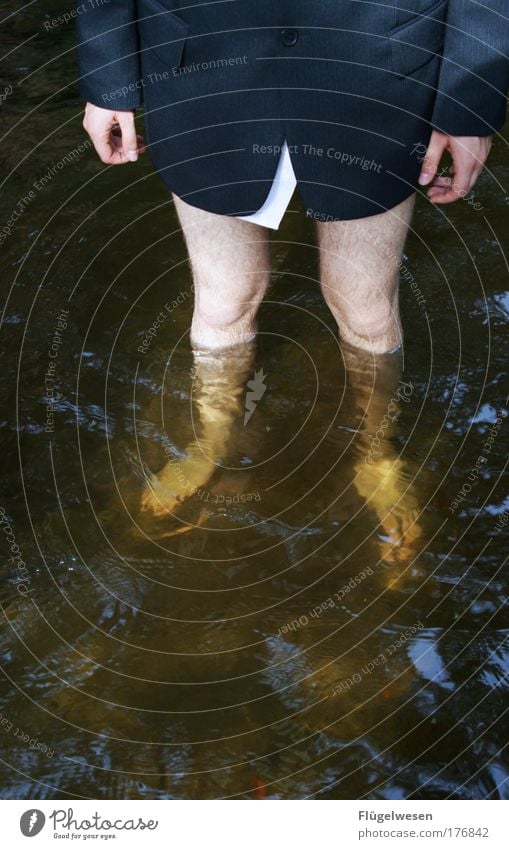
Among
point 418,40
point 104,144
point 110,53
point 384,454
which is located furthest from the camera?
point 384,454

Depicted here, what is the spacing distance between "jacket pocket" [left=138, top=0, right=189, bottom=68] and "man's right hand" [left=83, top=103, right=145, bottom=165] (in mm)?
161

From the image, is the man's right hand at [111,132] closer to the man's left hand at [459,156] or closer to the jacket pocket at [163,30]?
the jacket pocket at [163,30]

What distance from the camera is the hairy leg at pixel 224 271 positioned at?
7.29 ft

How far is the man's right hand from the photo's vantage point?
6.86ft

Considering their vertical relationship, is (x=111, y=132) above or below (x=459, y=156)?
above

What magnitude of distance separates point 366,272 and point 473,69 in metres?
0.51

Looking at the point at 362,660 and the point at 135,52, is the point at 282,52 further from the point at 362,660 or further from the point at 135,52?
the point at 362,660

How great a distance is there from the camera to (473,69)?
6.24 feet

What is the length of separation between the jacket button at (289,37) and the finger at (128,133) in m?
0.39

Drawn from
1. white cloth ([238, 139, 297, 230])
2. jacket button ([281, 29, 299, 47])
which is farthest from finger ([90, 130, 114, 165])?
jacket button ([281, 29, 299, 47])

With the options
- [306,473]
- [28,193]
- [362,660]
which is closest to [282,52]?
[306,473]

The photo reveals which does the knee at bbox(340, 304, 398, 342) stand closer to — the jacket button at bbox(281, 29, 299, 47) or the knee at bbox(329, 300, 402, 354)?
the knee at bbox(329, 300, 402, 354)

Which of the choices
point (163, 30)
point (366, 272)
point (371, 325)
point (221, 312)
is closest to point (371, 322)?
point (371, 325)

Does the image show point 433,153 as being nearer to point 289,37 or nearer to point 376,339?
point 289,37
